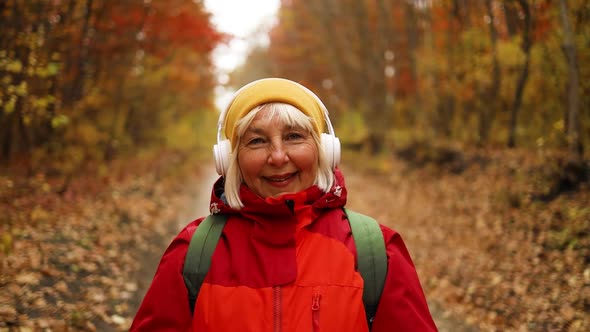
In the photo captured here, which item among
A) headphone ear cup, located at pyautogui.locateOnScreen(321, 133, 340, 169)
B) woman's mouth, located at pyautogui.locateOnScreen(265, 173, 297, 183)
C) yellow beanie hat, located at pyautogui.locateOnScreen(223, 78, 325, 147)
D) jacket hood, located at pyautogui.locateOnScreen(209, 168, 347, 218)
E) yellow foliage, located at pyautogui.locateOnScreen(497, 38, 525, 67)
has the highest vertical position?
yellow foliage, located at pyautogui.locateOnScreen(497, 38, 525, 67)

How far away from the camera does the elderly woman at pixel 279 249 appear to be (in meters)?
2.01

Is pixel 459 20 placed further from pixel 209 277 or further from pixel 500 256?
pixel 209 277

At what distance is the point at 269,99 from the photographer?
2162 mm

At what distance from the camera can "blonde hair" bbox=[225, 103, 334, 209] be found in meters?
2.16

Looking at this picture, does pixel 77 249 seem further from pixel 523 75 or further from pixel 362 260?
pixel 523 75

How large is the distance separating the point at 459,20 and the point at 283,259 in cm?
1272

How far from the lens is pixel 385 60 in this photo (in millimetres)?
19406

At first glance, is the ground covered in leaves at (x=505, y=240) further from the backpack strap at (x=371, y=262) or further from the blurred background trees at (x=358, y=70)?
the backpack strap at (x=371, y=262)

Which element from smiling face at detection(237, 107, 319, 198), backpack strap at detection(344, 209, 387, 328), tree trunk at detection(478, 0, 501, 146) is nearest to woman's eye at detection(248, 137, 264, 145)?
smiling face at detection(237, 107, 319, 198)

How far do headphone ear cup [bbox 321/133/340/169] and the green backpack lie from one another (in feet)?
1.12

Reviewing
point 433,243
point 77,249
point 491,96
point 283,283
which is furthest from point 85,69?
point 283,283

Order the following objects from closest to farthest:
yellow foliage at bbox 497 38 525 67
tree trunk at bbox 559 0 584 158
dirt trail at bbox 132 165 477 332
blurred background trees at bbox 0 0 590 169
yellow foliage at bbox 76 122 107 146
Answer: dirt trail at bbox 132 165 477 332, tree trunk at bbox 559 0 584 158, blurred background trees at bbox 0 0 590 169, yellow foliage at bbox 497 38 525 67, yellow foliage at bbox 76 122 107 146

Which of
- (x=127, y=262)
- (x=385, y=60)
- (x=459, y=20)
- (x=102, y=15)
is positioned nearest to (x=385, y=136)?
(x=385, y=60)

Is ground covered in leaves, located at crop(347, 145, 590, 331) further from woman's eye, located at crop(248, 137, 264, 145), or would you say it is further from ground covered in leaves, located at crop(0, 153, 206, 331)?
woman's eye, located at crop(248, 137, 264, 145)
